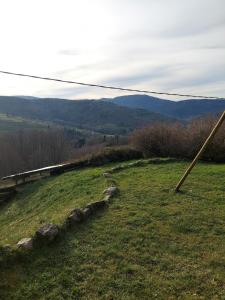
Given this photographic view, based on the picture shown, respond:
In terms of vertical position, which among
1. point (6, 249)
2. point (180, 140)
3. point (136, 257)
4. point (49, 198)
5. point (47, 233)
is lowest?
point (49, 198)

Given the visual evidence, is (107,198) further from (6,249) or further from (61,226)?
(6,249)

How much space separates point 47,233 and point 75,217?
5.03 feet

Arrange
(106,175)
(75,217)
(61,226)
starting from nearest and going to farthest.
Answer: (61,226)
(75,217)
(106,175)

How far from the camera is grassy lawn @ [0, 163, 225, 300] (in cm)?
732

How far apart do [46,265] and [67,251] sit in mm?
747

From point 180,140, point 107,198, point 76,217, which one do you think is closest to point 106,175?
point 107,198

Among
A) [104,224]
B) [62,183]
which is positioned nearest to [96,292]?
[104,224]

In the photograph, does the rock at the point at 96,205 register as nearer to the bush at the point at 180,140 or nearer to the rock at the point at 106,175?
the rock at the point at 106,175

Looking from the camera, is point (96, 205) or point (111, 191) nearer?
point (96, 205)

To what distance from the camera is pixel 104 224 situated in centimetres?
1054

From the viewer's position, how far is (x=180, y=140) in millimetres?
23812

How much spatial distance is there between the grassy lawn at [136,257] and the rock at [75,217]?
223 mm

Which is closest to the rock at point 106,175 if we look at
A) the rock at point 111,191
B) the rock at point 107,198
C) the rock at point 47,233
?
the rock at point 111,191

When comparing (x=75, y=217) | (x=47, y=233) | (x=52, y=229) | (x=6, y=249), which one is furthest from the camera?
(x=75, y=217)
